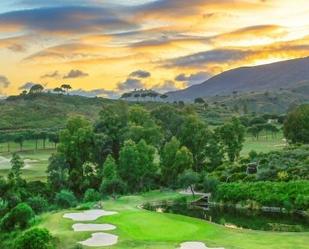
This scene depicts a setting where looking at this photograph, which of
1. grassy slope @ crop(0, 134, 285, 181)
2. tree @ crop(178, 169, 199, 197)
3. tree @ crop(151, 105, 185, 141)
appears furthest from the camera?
tree @ crop(151, 105, 185, 141)

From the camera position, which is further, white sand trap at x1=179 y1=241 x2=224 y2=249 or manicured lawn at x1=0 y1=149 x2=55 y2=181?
manicured lawn at x1=0 y1=149 x2=55 y2=181

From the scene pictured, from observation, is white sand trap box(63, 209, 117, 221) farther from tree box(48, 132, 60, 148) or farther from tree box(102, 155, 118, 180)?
tree box(48, 132, 60, 148)

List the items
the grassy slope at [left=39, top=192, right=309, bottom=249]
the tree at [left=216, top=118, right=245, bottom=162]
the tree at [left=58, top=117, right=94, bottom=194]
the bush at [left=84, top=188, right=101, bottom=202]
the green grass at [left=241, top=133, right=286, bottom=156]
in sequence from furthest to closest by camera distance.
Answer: the green grass at [left=241, top=133, right=286, bottom=156] < the tree at [left=216, top=118, right=245, bottom=162] < the tree at [left=58, top=117, right=94, bottom=194] < the bush at [left=84, top=188, right=101, bottom=202] < the grassy slope at [left=39, top=192, right=309, bottom=249]

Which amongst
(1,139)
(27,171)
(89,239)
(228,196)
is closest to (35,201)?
(89,239)

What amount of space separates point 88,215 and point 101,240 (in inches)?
440

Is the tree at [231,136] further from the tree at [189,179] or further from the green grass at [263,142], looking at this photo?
the green grass at [263,142]

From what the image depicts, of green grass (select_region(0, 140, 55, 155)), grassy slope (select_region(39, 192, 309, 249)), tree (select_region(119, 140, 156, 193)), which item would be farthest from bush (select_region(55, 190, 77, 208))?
green grass (select_region(0, 140, 55, 155))

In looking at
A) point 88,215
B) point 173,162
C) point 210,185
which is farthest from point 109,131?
point 88,215

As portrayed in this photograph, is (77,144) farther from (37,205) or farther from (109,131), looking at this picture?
(37,205)

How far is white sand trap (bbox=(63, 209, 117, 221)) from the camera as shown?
52406 mm

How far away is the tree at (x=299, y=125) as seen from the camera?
104 meters

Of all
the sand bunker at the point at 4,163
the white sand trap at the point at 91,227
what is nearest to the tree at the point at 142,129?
the sand bunker at the point at 4,163

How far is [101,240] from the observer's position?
43406 millimetres

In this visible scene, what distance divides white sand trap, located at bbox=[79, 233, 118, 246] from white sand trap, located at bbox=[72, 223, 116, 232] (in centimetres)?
191
